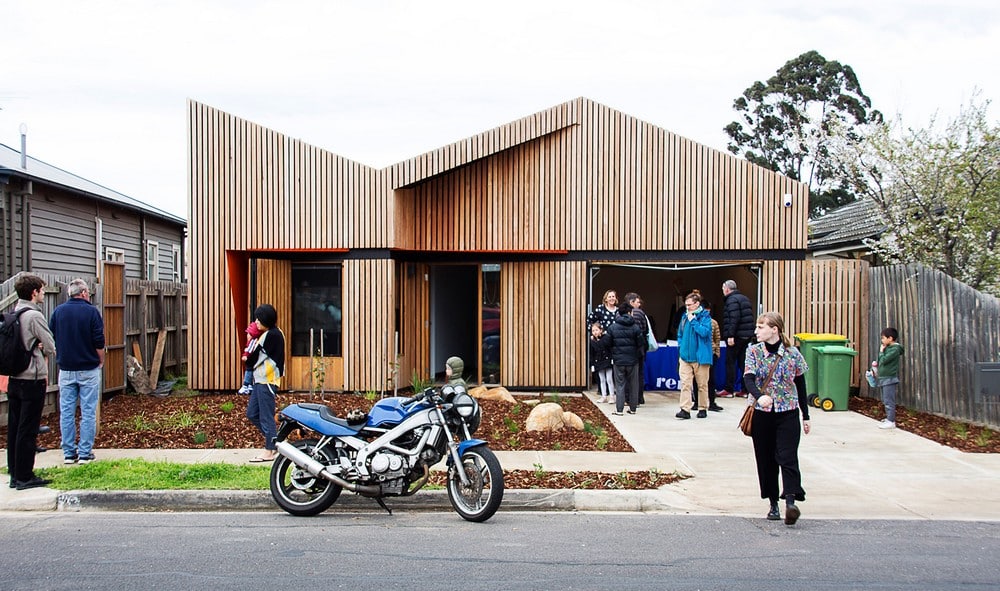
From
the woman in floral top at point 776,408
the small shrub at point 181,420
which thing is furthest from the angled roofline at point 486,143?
the woman in floral top at point 776,408

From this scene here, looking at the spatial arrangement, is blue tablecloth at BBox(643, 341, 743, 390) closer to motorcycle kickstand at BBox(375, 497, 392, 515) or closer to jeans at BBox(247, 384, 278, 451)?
jeans at BBox(247, 384, 278, 451)

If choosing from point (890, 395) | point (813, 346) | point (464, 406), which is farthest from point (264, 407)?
point (813, 346)

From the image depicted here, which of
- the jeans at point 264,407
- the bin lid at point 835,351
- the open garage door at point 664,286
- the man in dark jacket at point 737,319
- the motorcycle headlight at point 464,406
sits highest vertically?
the open garage door at point 664,286

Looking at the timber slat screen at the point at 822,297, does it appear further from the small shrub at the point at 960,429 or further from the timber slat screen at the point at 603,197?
the small shrub at the point at 960,429

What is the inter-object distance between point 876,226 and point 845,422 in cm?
615

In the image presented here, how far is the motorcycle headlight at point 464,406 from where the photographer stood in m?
7.11

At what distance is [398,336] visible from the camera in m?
14.5

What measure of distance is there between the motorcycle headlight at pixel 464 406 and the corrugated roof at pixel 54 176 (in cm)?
1216

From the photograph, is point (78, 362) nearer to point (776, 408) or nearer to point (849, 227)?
point (776, 408)

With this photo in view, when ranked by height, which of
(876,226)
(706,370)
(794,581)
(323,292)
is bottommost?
(794,581)

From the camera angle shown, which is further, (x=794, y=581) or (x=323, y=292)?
(x=323, y=292)

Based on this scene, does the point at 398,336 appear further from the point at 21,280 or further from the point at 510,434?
the point at 21,280

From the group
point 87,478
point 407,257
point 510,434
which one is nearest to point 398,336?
point 407,257

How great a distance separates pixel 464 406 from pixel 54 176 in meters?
15.1
